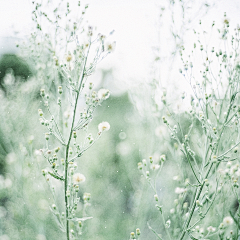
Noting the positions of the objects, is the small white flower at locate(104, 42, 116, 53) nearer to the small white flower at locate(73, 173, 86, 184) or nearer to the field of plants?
the field of plants

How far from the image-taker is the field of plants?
35.0 inches

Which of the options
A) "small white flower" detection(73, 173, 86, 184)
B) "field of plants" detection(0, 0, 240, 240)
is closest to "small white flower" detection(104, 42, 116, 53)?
"field of plants" detection(0, 0, 240, 240)

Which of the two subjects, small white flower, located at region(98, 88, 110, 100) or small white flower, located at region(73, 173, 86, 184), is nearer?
small white flower, located at region(98, 88, 110, 100)

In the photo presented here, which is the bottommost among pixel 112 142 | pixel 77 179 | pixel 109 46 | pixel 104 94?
pixel 112 142

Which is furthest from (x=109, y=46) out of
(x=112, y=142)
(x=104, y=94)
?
(x=112, y=142)

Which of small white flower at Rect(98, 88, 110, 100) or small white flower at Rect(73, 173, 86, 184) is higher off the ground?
small white flower at Rect(98, 88, 110, 100)

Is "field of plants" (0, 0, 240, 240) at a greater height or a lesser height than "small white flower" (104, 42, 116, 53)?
lesser

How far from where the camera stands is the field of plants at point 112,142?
35.0 inches

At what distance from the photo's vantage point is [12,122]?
2.00 metres

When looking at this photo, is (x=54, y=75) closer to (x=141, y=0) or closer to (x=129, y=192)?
(x=141, y=0)

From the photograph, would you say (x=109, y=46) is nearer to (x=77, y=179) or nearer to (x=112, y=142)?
(x=77, y=179)

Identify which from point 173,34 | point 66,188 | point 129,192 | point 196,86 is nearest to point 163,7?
point 173,34

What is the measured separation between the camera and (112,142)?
3.61 meters

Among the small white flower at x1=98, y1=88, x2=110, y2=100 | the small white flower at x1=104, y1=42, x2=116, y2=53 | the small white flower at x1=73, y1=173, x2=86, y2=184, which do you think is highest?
the small white flower at x1=104, y1=42, x2=116, y2=53
